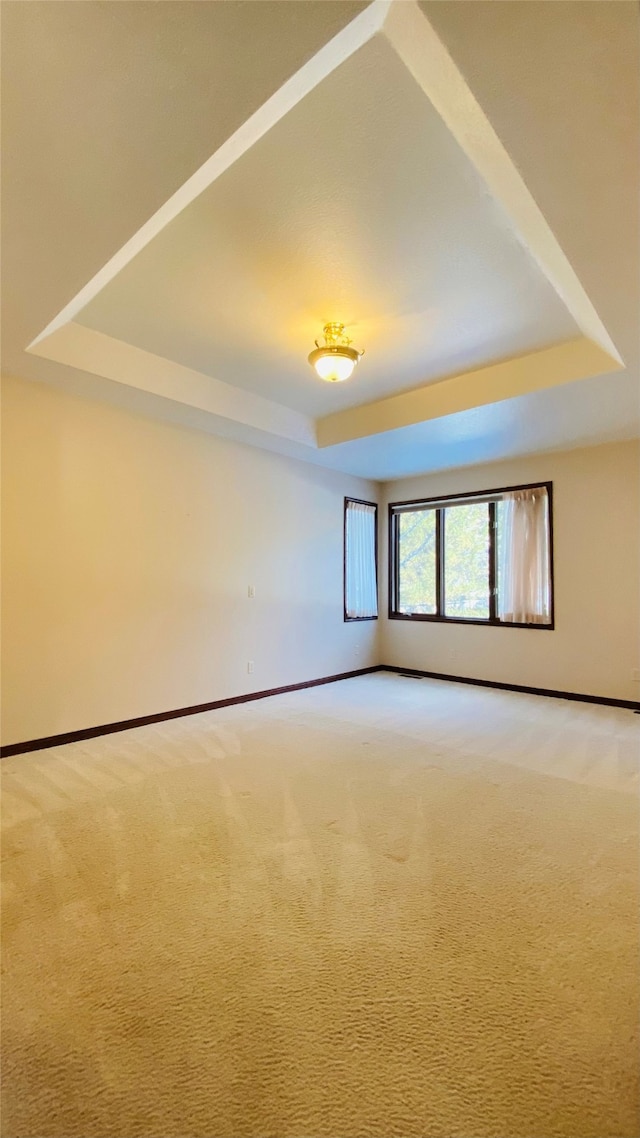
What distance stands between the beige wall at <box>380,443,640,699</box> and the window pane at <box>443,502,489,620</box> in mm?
288

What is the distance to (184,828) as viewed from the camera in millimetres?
2277

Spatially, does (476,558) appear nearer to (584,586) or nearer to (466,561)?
(466,561)

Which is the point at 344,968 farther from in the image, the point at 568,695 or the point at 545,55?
the point at 568,695

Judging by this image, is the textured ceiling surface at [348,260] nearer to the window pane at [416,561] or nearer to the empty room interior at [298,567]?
the empty room interior at [298,567]

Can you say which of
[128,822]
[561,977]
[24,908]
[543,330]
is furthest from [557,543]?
[24,908]

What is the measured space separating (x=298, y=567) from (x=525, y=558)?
2.43 meters

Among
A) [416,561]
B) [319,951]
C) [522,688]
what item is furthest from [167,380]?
[522,688]

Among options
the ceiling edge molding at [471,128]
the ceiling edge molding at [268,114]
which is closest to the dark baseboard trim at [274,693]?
the ceiling edge molding at [268,114]

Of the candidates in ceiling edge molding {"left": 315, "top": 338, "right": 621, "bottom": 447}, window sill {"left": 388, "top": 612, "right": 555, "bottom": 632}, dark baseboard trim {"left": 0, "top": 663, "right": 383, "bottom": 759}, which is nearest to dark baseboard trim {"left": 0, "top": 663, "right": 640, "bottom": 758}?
dark baseboard trim {"left": 0, "top": 663, "right": 383, "bottom": 759}

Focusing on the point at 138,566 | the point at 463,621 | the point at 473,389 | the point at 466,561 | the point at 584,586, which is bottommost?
the point at 463,621

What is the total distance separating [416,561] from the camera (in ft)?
20.4

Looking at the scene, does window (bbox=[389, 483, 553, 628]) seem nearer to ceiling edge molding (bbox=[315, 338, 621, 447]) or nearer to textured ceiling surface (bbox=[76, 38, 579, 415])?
ceiling edge molding (bbox=[315, 338, 621, 447])

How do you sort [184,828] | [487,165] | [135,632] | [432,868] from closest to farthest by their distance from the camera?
[487,165] → [432,868] → [184,828] → [135,632]

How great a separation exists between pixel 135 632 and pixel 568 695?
13.7ft
